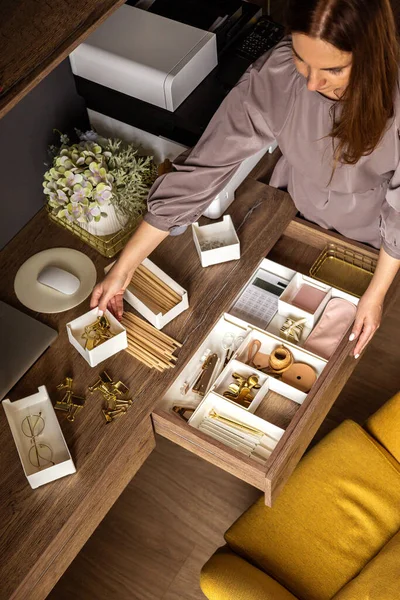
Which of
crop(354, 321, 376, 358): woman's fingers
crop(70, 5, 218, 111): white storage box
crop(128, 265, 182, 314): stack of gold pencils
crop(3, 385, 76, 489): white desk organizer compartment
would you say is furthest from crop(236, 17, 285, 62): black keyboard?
crop(3, 385, 76, 489): white desk organizer compartment

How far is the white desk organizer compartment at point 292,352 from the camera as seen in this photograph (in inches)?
59.3

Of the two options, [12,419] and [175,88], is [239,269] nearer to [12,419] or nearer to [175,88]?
[175,88]

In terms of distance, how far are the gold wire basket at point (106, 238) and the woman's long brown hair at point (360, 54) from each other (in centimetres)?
54

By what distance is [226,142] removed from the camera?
1.49 meters

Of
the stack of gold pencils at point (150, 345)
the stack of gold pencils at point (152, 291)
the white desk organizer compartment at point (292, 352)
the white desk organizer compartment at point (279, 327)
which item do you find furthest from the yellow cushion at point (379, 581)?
the stack of gold pencils at point (152, 291)

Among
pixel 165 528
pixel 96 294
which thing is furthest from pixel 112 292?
pixel 165 528

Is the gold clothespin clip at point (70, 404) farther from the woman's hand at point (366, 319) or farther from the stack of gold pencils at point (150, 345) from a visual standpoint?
the woman's hand at point (366, 319)

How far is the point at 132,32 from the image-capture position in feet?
5.56

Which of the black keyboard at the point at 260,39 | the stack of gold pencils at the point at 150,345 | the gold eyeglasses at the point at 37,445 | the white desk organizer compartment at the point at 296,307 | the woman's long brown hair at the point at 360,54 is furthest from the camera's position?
the black keyboard at the point at 260,39

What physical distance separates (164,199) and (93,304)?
0.89 feet

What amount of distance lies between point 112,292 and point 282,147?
48cm

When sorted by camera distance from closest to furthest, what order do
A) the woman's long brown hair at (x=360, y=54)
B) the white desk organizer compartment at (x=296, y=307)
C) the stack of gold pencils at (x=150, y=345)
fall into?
the woman's long brown hair at (x=360, y=54) → the stack of gold pencils at (x=150, y=345) → the white desk organizer compartment at (x=296, y=307)

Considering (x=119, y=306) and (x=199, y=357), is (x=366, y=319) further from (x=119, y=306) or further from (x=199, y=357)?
(x=119, y=306)

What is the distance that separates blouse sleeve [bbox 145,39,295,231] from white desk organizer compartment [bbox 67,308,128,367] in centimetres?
23
